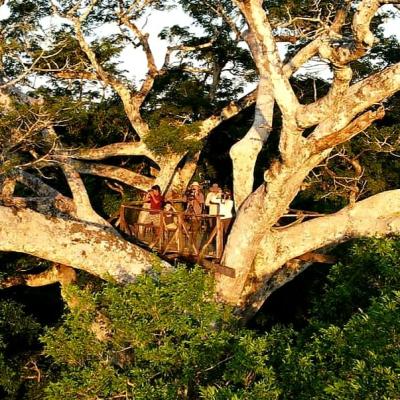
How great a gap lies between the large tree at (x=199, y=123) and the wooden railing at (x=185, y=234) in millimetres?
338

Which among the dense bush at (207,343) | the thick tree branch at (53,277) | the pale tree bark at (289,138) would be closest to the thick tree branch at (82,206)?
the thick tree branch at (53,277)

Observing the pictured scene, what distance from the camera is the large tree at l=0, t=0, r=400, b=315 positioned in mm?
8625

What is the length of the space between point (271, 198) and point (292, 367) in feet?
13.7

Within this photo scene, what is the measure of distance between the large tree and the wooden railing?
34 cm

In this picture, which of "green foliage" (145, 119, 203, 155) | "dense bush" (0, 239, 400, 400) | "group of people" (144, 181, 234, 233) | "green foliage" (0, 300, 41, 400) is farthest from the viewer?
"green foliage" (0, 300, 41, 400)

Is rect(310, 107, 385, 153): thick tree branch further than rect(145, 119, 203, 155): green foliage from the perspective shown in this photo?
No

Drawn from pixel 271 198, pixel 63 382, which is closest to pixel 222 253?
pixel 271 198

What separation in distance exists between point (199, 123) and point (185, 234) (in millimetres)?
3725

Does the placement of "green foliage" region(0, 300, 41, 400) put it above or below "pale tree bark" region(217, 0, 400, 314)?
below

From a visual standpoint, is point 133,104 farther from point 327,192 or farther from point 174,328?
point 174,328

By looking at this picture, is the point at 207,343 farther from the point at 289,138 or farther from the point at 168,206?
the point at 168,206

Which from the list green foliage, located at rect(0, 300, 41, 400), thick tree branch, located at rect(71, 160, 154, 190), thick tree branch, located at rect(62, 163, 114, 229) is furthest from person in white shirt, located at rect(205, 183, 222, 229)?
green foliage, located at rect(0, 300, 41, 400)

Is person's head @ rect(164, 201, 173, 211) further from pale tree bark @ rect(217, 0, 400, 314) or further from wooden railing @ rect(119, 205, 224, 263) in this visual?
pale tree bark @ rect(217, 0, 400, 314)

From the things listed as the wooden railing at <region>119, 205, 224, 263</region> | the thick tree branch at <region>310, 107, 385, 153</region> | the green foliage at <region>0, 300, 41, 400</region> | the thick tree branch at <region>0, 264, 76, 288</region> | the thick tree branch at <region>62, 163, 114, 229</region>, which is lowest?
the green foliage at <region>0, 300, 41, 400</region>
